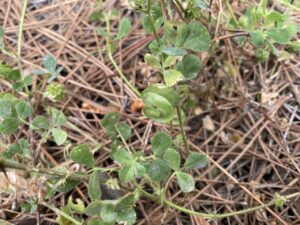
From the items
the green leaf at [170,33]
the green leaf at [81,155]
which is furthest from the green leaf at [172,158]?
the green leaf at [170,33]

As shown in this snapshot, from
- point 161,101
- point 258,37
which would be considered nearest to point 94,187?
point 161,101

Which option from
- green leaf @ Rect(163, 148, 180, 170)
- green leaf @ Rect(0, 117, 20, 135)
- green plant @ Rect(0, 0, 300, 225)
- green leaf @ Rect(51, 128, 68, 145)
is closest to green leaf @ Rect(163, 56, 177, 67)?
green plant @ Rect(0, 0, 300, 225)

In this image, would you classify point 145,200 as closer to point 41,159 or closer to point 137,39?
point 41,159

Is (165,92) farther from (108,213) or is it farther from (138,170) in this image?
(108,213)

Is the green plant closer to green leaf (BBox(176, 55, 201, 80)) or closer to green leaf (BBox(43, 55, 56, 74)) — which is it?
green leaf (BBox(176, 55, 201, 80))

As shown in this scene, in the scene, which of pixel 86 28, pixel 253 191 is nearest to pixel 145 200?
pixel 253 191

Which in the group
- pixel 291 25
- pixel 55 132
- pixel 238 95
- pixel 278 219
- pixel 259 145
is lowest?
pixel 278 219
